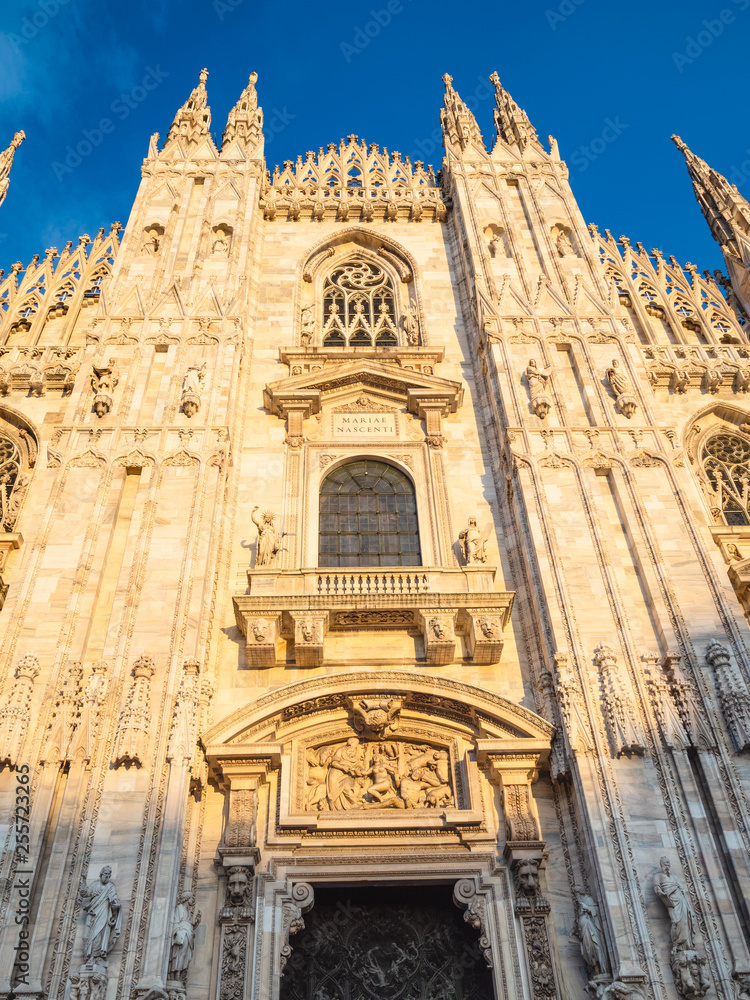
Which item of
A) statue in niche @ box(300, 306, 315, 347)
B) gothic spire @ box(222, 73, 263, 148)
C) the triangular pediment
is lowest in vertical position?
the triangular pediment

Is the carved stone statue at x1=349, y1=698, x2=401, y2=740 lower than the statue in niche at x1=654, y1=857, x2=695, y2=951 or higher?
higher

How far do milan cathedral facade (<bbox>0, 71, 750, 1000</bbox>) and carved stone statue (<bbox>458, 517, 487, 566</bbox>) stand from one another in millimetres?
57

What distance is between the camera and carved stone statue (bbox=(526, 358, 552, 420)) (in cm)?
1642

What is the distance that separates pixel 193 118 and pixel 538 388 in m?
13.4

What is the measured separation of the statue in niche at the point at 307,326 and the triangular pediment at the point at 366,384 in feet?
3.95

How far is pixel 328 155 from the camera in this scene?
2466 centimetres

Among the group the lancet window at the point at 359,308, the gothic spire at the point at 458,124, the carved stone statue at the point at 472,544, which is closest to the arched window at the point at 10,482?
the lancet window at the point at 359,308

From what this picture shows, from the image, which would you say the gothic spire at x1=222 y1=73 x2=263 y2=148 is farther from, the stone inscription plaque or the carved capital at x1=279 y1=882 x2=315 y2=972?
the carved capital at x1=279 y1=882 x2=315 y2=972

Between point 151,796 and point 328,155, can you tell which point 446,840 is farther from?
point 328,155

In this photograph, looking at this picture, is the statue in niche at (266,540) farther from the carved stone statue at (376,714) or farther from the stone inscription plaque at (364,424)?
the stone inscription plaque at (364,424)

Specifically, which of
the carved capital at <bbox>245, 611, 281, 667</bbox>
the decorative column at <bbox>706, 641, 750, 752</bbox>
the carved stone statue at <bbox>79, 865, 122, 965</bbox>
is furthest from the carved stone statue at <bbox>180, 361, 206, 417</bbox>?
the decorative column at <bbox>706, 641, 750, 752</bbox>

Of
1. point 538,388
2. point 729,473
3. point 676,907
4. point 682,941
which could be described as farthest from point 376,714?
point 729,473

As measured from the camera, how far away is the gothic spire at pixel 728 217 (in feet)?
67.8

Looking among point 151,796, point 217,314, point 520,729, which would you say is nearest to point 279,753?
point 151,796
